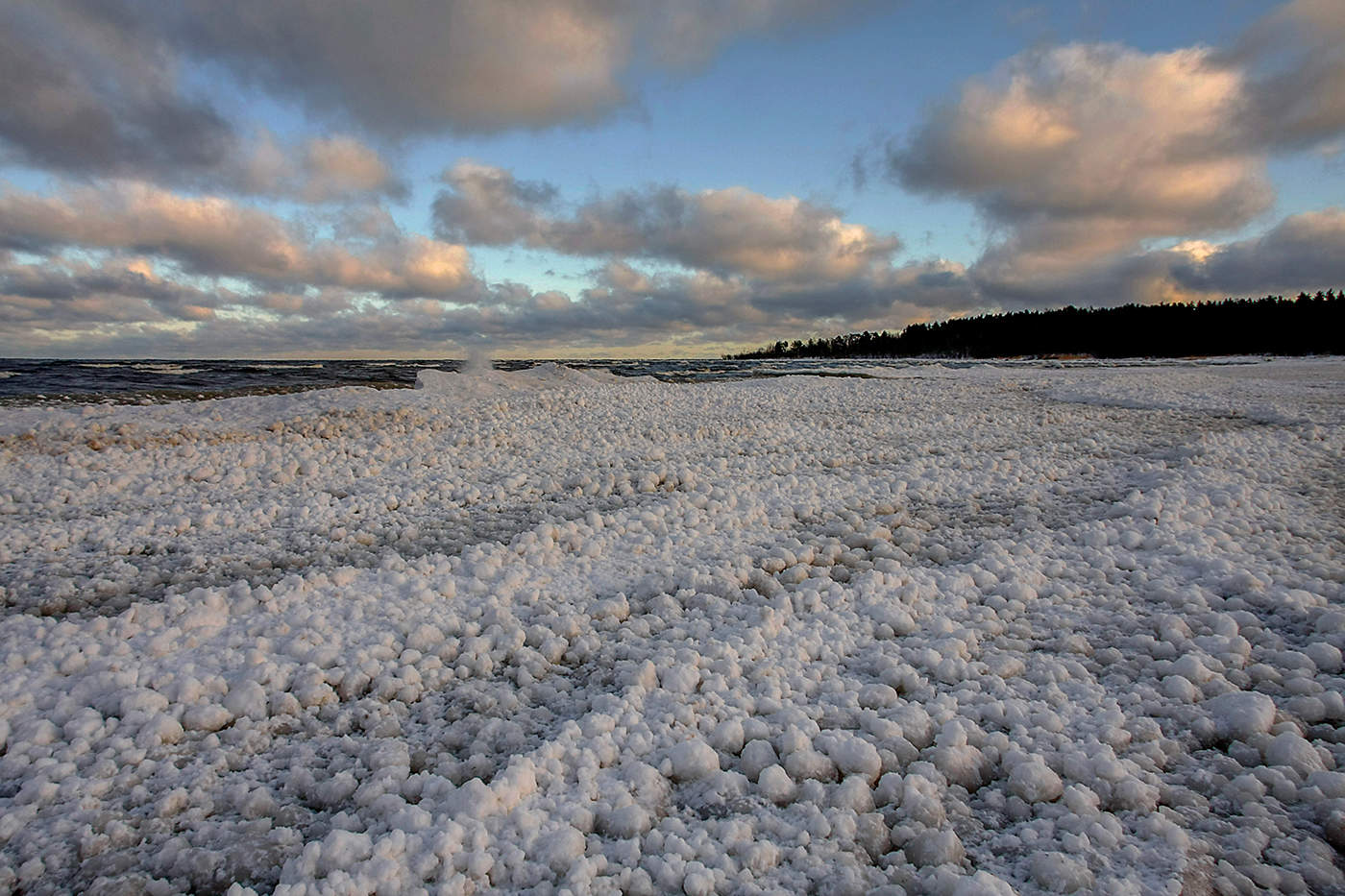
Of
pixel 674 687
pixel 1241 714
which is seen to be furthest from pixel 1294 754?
pixel 674 687

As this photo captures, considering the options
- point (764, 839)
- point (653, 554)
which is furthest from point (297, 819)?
point (653, 554)

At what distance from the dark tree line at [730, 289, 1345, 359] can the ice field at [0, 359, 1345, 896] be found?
10787 centimetres

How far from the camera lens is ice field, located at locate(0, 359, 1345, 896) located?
276 centimetres

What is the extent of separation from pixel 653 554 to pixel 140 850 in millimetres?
4332

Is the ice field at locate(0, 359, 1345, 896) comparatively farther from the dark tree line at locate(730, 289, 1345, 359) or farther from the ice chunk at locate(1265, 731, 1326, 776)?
the dark tree line at locate(730, 289, 1345, 359)

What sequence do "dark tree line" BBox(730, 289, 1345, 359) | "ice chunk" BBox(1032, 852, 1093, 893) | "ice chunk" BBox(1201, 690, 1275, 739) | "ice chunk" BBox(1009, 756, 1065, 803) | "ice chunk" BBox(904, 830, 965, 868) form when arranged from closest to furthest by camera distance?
"ice chunk" BBox(1032, 852, 1093, 893) < "ice chunk" BBox(904, 830, 965, 868) < "ice chunk" BBox(1009, 756, 1065, 803) < "ice chunk" BBox(1201, 690, 1275, 739) < "dark tree line" BBox(730, 289, 1345, 359)

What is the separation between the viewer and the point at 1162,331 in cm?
9844

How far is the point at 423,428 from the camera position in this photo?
45.6ft

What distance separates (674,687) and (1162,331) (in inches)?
4817

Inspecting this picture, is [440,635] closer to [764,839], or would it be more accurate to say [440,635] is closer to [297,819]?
[297,819]

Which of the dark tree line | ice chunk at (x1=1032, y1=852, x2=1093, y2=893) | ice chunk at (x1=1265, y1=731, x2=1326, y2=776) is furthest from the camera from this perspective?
the dark tree line

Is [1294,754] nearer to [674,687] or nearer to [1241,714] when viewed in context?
[1241,714]

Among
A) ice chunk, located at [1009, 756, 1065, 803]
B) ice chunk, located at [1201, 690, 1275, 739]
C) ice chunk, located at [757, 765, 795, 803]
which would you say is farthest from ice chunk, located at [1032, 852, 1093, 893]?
ice chunk, located at [1201, 690, 1275, 739]

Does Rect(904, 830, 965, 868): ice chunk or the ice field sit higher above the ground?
the ice field
